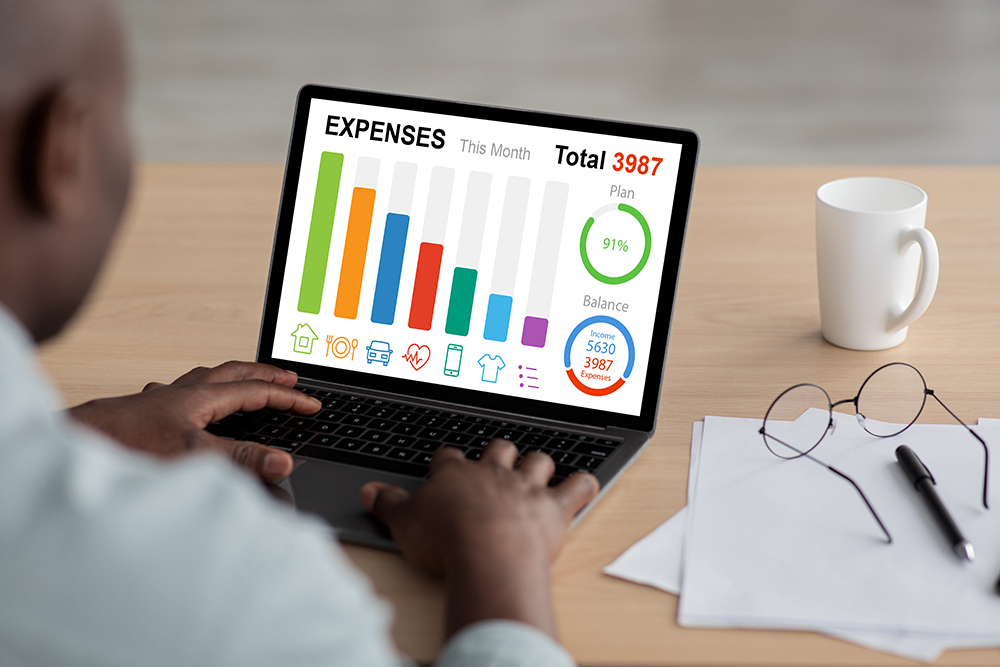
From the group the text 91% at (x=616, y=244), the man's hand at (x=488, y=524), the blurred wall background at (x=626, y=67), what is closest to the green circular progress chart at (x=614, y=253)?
the text 91% at (x=616, y=244)

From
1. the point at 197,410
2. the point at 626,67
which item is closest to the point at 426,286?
the point at 197,410

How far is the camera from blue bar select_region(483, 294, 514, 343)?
2.94 ft

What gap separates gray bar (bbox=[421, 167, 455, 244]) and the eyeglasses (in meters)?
0.36

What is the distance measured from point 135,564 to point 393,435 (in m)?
0.44

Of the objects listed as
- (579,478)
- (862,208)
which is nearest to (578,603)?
(579,478)

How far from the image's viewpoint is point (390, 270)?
929 millimetres

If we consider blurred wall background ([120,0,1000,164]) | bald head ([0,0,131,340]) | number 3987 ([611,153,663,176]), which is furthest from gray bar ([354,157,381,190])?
blurred wall background ([120,0,1000,164])

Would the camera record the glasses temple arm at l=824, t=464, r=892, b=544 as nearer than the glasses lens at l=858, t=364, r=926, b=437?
Yes

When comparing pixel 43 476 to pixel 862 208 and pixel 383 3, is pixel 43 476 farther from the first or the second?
pixel 383 3

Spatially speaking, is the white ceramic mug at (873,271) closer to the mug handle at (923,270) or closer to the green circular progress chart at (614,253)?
the mug handle at (923,270)

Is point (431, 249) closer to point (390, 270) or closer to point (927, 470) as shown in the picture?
point (390, 270)

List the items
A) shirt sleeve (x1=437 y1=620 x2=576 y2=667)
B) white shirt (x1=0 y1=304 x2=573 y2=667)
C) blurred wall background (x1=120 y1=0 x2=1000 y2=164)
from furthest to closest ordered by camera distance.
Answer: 1. blurred wall background (x1=120 y1=0 x2=1000 y2=164)
2. shirt sleeve (x1=437 y1=620 x2=576 y2=667)
3. white shirt (x1=0 y1=304 x2=573 y2=667)

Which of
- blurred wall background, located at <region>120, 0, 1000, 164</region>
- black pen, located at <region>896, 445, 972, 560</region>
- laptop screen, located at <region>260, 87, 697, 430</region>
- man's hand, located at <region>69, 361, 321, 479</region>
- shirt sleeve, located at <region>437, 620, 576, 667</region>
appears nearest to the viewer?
shirt sleeve, located at <region>437, 620, 576, 667</region>

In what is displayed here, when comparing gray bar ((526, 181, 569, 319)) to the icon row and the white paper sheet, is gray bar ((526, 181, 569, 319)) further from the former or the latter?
the white paper sheet
